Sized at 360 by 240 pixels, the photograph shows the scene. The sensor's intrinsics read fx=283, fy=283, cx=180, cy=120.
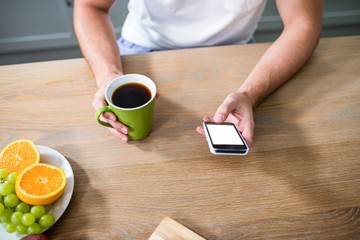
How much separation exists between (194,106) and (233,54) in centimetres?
27

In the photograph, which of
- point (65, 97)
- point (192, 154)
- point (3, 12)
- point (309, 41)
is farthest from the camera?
point (3, 12)

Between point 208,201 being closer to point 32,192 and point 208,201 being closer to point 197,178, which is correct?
point 197,178

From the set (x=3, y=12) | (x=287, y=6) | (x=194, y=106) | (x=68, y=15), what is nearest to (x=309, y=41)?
(x=287, y=6)

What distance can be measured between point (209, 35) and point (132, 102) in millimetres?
562

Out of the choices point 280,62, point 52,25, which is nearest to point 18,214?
point 280,62

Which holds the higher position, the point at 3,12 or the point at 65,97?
the point at 65,97

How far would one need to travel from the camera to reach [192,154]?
2.25 feet

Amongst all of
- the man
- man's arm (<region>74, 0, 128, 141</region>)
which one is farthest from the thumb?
man's arm (<region>74, 0, 128, 141</region>)

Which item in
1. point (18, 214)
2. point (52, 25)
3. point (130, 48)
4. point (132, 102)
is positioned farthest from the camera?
point (52, 25)

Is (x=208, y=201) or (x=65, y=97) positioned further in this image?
(x=65, y=97)

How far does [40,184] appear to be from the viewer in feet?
1.84

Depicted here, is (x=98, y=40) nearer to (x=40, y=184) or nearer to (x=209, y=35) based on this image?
(x=209, y=35)

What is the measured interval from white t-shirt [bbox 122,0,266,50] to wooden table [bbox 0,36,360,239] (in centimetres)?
18

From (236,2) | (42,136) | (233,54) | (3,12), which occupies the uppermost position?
(236,2)
